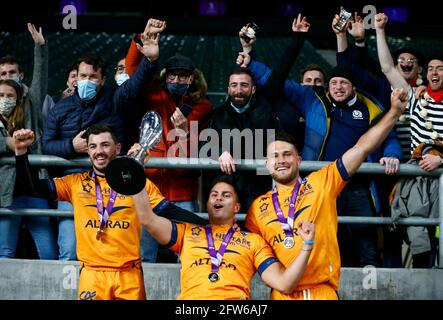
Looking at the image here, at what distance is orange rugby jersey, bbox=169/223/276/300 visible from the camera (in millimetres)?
5875

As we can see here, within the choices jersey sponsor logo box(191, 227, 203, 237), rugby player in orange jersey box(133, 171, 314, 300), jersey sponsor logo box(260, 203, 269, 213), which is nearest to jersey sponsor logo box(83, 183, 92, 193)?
rugby player in orange jersey box(133, 171, 314, 300)

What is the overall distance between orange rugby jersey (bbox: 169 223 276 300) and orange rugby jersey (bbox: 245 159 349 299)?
0.35ft

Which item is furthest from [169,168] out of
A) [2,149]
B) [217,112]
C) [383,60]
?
[383,60]

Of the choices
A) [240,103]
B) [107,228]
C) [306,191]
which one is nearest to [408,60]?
[240,103]

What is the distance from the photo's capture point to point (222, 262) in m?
5.96

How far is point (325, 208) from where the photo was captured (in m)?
6.10

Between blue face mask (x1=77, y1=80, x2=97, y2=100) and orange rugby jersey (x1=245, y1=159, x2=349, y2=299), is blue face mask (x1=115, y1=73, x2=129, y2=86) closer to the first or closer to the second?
blue face mask (x1=77, y1=80, x2=97, y2=100)

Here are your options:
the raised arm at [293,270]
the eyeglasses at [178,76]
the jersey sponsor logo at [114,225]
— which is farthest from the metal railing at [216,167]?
the raised arm at [293,270]

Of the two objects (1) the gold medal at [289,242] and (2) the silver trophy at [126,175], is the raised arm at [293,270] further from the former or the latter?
(2) the silver trophy at [126,175]

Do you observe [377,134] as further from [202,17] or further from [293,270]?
[202,17]

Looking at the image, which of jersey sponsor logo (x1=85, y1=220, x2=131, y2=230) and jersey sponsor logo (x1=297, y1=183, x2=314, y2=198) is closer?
jersey sponsor logo (x1=297, y1=183, x2=314, y2=198)
